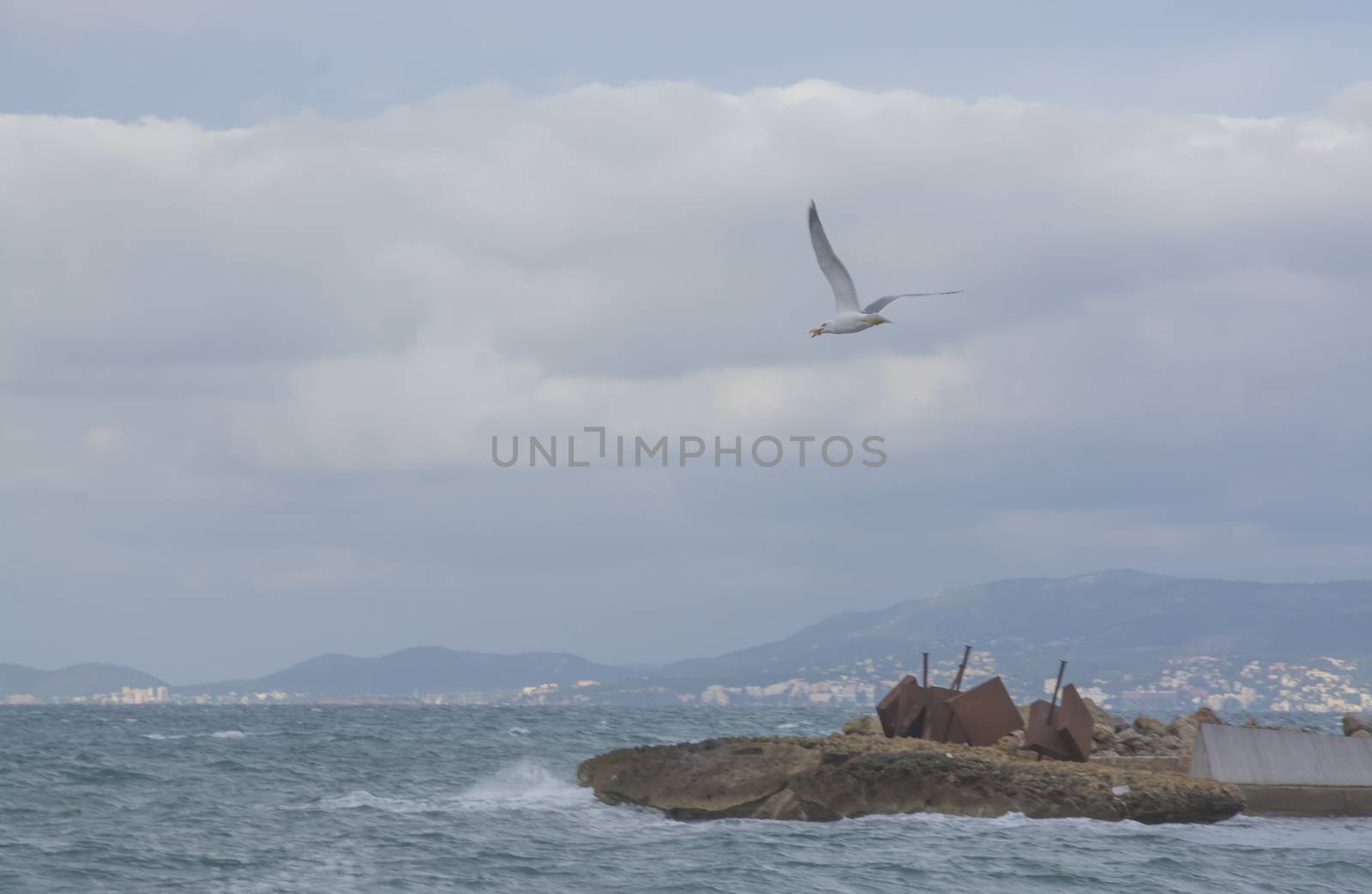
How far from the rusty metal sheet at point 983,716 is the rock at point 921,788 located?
1747mm

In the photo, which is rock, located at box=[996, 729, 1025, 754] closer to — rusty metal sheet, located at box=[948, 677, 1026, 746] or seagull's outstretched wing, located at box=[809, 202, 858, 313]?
rusty metal sheet, located at box=[948, 677, 1026, 746]

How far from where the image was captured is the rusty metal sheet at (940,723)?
28750 mm

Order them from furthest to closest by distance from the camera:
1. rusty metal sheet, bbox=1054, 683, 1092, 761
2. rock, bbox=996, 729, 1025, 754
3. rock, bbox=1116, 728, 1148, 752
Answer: rock, bbox=1116, 728, 1148, 752, rock, bbox=996, 729, 1025, 754, rusty metal sheet, bbox=1054, 683, 1092, 761

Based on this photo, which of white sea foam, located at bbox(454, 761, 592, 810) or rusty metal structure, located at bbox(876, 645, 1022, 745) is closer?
rusty metal structure, located at bbox(876, 645, 1022, 745)

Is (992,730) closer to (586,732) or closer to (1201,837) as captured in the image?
(1201,837)

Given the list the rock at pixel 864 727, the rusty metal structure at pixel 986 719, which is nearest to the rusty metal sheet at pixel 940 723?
the rusty metal structure at pixel 986 719

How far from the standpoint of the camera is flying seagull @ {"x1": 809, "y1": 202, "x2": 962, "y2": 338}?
24719mm

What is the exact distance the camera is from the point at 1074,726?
91.6 feet

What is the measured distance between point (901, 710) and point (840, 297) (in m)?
8.87

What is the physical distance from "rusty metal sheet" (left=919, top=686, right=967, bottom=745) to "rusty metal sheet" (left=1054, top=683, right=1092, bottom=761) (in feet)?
5.99

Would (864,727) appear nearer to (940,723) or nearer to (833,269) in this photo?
(940,723)

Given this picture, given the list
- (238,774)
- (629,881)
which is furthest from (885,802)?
(238,774)

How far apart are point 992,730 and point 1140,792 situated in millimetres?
3555

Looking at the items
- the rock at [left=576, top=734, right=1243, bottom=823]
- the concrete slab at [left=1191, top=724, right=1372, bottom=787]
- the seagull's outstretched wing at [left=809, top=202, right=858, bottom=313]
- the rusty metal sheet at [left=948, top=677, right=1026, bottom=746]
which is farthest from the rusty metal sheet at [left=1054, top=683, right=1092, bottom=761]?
the seagull's outstretched wing at [left=809, top=202, right=858, bottom=313]
